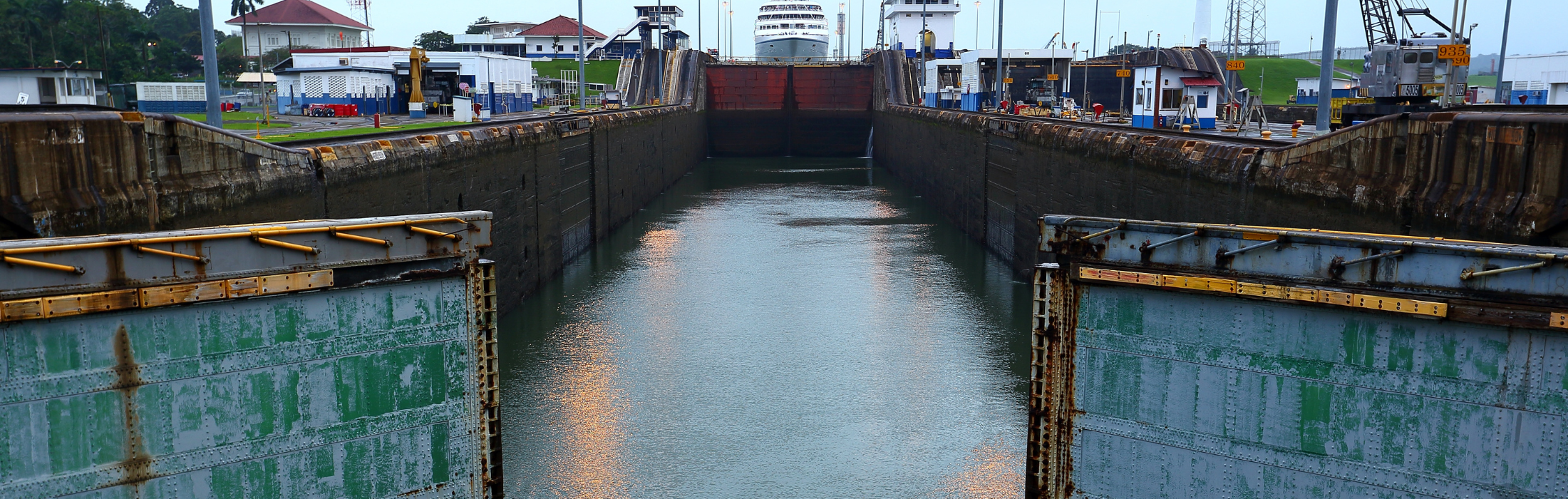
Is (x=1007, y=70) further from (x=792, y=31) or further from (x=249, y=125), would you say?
(x=249, y=125)

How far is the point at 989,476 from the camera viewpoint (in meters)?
13.7

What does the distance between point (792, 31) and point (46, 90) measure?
67591 mm

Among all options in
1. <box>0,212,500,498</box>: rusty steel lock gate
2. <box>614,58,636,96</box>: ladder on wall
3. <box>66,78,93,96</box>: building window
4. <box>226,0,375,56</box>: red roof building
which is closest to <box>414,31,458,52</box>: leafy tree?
<box>226,0,375,56</box>: red roof building

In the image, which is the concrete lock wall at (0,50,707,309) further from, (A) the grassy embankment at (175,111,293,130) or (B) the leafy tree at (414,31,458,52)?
(B) the leafy tree at (414,31,458,52)

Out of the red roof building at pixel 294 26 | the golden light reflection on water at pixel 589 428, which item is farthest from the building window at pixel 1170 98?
the red roof building at pixel 294 26

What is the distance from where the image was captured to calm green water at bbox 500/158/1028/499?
1380 centimetres

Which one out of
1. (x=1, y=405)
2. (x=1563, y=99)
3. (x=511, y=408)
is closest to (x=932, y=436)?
(x=511, y=408)

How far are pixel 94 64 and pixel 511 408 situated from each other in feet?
195

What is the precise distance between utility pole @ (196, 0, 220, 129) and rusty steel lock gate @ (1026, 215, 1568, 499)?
37.8 feet

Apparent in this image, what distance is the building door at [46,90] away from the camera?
30891 mm

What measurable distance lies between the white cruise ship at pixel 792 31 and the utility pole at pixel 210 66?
7607cm

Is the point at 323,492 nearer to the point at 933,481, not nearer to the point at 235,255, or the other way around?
the point at 235,255

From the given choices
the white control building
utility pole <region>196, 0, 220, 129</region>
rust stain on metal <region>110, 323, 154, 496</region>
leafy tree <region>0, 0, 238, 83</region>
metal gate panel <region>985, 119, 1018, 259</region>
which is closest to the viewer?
rust stain on metal <region>110, 323, 154, 496</region>

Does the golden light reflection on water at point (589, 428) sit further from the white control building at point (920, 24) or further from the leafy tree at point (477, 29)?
the leafy tree at point (477, 29)
